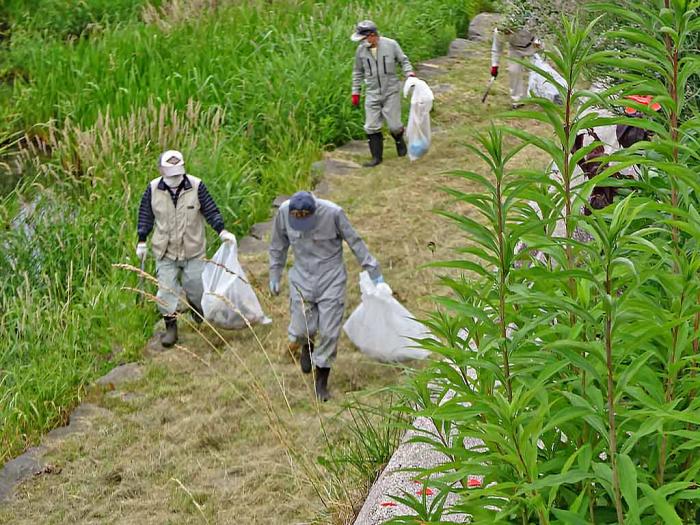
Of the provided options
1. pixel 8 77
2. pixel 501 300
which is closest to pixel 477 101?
pixel 8 77

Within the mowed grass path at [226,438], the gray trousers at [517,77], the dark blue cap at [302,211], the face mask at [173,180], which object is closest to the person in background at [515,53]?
the gray trousers at [517,77]

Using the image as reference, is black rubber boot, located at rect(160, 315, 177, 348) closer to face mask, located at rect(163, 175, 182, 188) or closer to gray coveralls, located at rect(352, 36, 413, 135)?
face mask, located at rect(163, 175, 182, 188)

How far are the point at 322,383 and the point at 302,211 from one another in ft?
3.64

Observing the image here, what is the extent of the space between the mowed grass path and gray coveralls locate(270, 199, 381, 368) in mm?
238

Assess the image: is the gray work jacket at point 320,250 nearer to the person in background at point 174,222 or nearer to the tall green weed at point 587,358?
the person in background at point 174,222

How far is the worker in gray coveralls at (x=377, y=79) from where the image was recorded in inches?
399

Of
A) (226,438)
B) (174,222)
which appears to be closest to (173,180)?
(174,222)

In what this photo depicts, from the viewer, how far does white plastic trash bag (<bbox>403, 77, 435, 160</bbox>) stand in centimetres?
1011

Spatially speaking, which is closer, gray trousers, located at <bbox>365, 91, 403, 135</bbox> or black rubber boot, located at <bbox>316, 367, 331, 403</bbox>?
black rubber boot, located at <bbox>316, 367, 331, 403</bbox>

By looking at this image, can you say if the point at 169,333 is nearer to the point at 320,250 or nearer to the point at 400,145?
the point at 320,250

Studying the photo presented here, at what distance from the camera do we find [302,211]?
6.41 metres

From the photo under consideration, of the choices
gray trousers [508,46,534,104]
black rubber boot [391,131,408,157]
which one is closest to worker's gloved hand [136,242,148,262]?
black rubber boot [391,131,408,157]

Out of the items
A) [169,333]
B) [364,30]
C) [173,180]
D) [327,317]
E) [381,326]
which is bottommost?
[169,333]

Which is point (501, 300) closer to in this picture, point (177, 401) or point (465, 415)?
point (465, 415)
